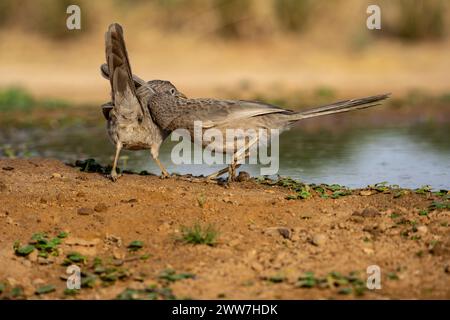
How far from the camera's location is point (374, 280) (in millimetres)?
4547

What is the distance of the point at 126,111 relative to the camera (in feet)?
23.4

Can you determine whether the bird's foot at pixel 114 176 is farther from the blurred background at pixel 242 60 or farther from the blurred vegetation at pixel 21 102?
→ the blurred vegetation at pixel 21 102

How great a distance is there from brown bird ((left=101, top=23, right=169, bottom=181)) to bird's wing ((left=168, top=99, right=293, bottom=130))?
36 centimetres

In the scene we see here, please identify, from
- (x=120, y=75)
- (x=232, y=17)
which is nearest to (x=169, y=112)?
(x=120, y=75)

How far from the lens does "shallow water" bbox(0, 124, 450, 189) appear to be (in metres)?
7.95

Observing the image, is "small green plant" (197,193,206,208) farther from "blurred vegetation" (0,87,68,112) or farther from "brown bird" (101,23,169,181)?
"blurred vegetation" (0,87,68,112)

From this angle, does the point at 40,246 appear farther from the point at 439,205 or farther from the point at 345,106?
the point at 345,106

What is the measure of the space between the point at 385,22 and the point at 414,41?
77 centimetres

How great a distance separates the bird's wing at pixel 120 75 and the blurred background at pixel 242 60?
3.18 metres

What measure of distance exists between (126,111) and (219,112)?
850mm

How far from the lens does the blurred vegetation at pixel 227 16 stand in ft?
52.4
